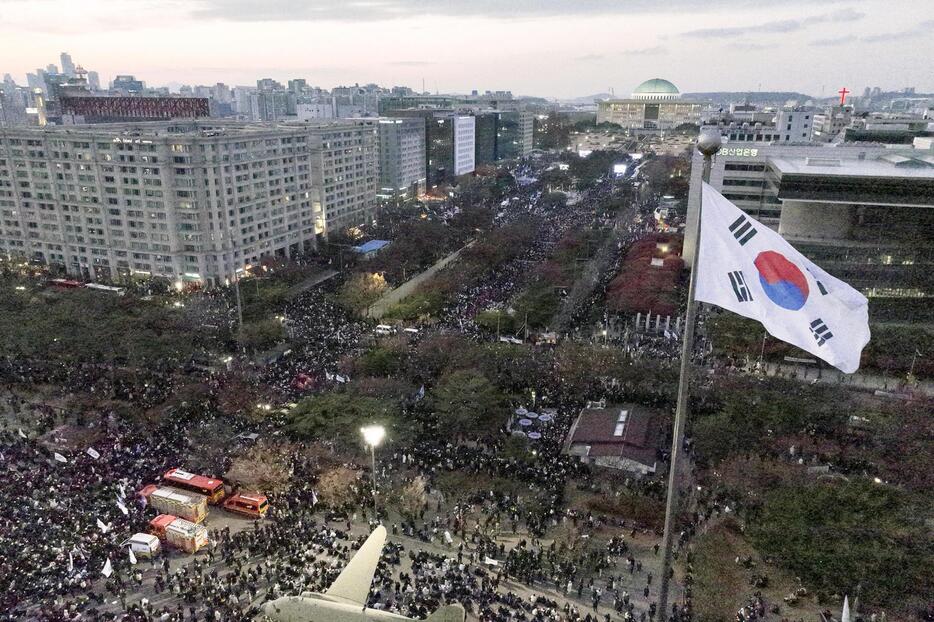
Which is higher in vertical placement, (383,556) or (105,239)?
(105,239)

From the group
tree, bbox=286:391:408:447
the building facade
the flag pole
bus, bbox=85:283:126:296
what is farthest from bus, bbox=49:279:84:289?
the flag pole

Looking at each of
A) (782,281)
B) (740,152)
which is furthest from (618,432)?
(740,152)

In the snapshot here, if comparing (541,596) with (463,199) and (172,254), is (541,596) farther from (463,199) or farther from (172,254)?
(463,199)

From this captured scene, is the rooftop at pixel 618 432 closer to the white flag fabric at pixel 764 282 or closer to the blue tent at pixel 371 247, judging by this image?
the white flag fabric at pixel 764 282

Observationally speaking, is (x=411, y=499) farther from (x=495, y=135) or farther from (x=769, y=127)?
(x=495, y=135)

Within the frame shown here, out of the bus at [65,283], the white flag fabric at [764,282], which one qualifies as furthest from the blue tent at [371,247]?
the white flag fabric at [764,282]

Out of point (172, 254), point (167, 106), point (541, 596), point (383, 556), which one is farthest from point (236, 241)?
point (541, 596)

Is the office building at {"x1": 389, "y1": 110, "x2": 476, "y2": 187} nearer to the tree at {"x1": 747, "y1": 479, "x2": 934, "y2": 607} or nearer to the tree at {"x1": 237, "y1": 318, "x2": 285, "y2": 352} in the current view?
the tree at {"x1": 237, "y1": 318, "x2": 285, "y2": 352}
